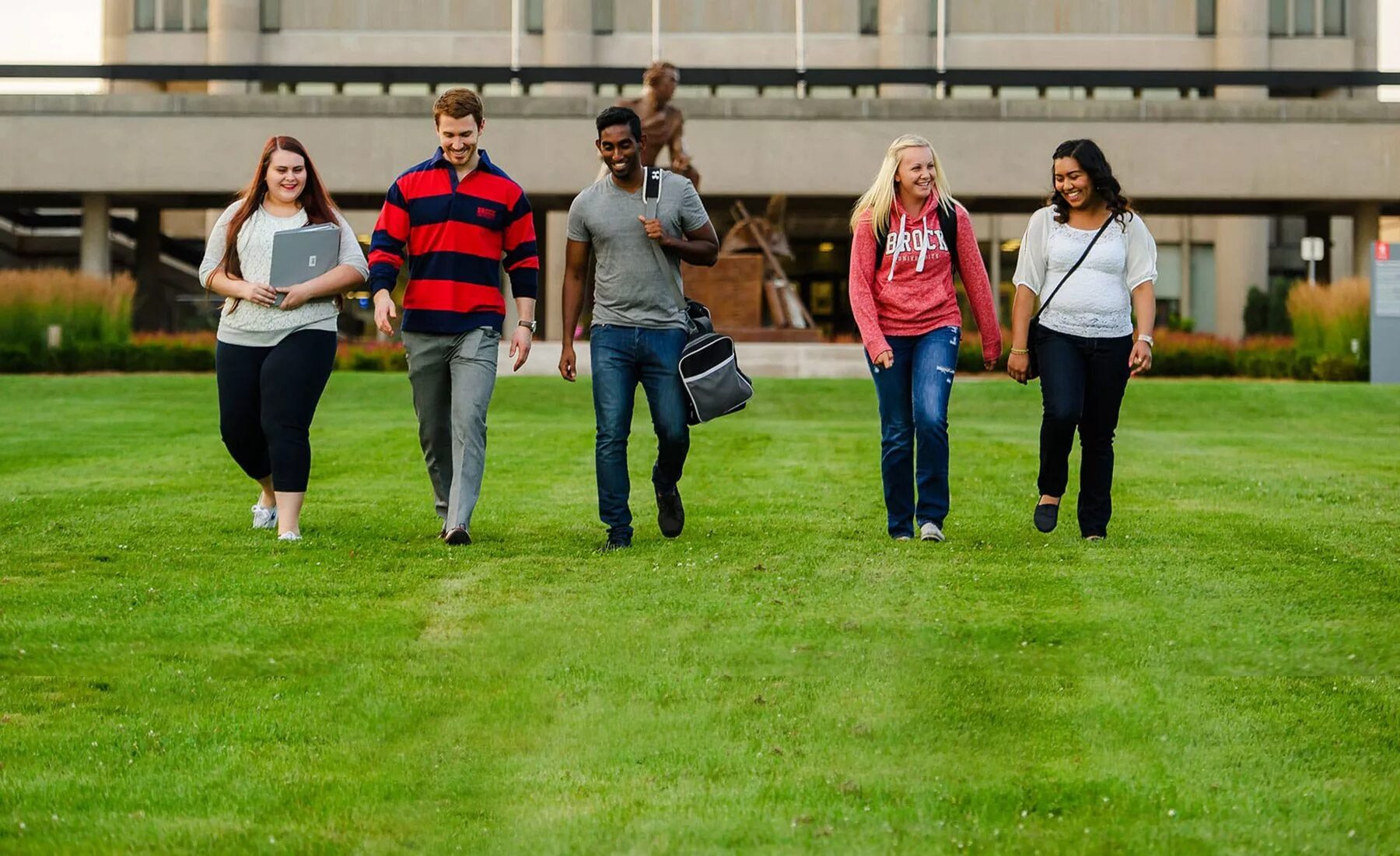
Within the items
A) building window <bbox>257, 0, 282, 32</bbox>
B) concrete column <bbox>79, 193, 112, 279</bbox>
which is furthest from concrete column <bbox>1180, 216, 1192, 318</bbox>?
concrete column <bbox>79, 193, 112, 279</bbox>

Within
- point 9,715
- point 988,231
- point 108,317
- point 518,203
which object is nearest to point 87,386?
point 108,317

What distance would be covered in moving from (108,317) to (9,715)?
958 inches

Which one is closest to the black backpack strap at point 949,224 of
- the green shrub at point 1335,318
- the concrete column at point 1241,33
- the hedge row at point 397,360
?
the hedge row at point 397,360

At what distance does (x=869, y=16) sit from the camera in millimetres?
46125

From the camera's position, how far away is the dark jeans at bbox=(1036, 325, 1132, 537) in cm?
797

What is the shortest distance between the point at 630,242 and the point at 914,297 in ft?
4.28

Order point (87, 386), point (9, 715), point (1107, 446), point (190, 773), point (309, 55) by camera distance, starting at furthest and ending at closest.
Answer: point (309, 55) → point (87, 386) → point (1107, 446) → point (9, 715) → point (190, 773)

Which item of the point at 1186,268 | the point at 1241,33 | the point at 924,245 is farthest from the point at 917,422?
the point at 1186,268

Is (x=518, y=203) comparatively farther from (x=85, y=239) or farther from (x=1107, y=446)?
(x=85, y=239)

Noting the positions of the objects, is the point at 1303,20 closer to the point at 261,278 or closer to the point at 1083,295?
the point at 1083,295

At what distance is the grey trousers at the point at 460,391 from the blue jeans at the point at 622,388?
508 millimetres

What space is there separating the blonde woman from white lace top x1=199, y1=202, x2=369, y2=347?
7.50 ft

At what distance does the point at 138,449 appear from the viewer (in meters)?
13.6

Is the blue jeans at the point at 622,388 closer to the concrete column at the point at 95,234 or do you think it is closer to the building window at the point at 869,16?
the concrete column at the point at 95,234
